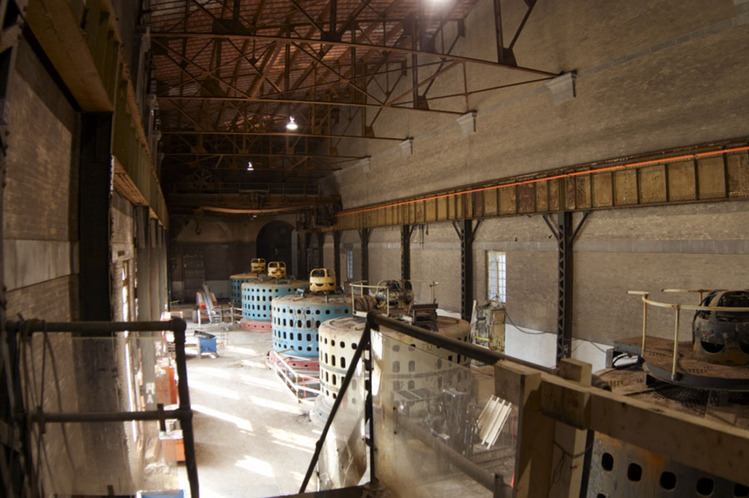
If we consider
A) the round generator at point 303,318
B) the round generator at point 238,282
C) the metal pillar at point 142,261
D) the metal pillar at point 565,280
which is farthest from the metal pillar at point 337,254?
the metal pillar at point 565,280

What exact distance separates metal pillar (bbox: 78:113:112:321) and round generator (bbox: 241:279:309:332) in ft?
67.8

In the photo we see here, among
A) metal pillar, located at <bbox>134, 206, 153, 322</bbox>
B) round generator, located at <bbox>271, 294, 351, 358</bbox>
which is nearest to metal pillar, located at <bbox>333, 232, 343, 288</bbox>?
round generator, located at <bbox>271, 294, 351, 358</bbox>

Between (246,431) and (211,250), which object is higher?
(211,250)

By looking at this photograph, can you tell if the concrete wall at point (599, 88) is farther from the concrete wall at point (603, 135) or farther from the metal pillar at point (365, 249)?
the metal pillar at point (365, 249)

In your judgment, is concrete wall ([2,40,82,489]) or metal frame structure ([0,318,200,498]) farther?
concrete wall ([2,40,82,489])

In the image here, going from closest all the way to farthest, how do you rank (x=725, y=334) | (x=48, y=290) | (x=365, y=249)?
(x=48, y=290)
(x=725, y=334)
(x=365, y=249)

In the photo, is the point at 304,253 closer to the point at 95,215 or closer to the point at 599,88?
the point at 599,88

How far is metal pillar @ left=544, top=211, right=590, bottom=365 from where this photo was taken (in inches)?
594

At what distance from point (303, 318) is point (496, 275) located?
25.3ft

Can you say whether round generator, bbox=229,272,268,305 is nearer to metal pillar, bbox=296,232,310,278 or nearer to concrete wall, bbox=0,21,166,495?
metal pillar, bbox=296,232,310,278

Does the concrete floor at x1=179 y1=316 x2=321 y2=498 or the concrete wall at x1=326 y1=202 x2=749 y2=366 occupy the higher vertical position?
the concrete wall at x1=326 y1=202 x2=749 y2=366

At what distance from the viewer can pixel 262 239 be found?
47.4 metres

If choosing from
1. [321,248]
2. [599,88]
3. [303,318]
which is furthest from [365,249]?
[599,88]

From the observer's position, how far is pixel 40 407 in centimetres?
312
